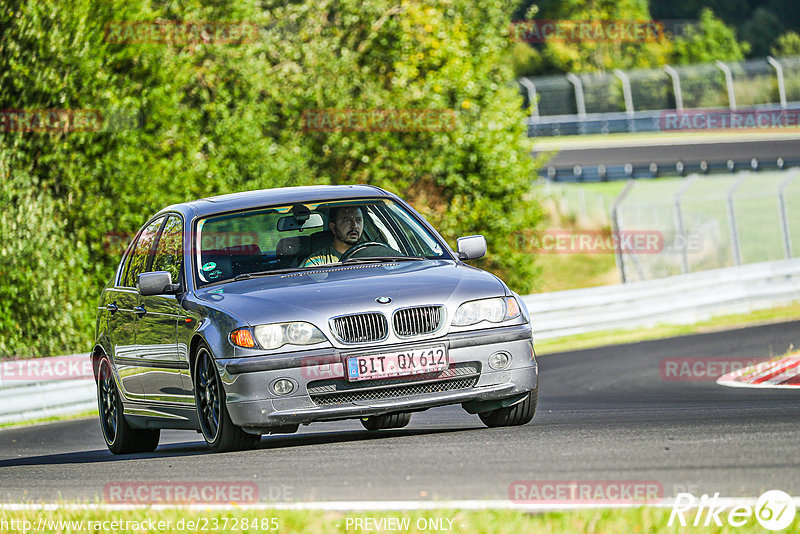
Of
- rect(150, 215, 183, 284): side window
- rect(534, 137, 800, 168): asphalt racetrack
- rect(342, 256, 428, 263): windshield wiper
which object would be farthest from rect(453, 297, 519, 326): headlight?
rect(534, 137, 800, 168): asphalt racetrack

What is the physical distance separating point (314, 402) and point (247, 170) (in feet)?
63.9

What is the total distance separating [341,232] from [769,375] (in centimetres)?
584

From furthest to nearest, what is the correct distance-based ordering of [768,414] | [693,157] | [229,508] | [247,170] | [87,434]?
1. [693,157]
2. [247,170]
3. [87,434]
4. [768,414]
5. [229,508]

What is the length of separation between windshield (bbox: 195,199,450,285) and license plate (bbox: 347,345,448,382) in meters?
1.18

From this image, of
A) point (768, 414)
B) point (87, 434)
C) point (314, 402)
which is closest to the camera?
point (314, 402)

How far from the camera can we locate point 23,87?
73.0 ft

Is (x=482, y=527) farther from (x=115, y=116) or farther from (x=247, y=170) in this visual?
(x=247, y=170)

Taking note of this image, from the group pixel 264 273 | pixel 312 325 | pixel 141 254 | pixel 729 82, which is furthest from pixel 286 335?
pixel 729 82

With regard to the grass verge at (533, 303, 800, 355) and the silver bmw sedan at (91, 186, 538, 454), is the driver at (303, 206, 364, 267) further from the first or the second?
the grass verge at (533, 303, 800, 355)

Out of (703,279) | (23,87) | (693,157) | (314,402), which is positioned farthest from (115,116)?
(693,157)

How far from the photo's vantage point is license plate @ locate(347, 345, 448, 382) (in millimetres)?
7441

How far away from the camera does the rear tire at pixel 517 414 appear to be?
27.1 ft

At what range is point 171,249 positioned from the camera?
→ 908 centimetres

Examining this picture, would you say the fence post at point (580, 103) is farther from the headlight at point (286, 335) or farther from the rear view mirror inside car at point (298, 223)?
the headlight at point (286, 335)
